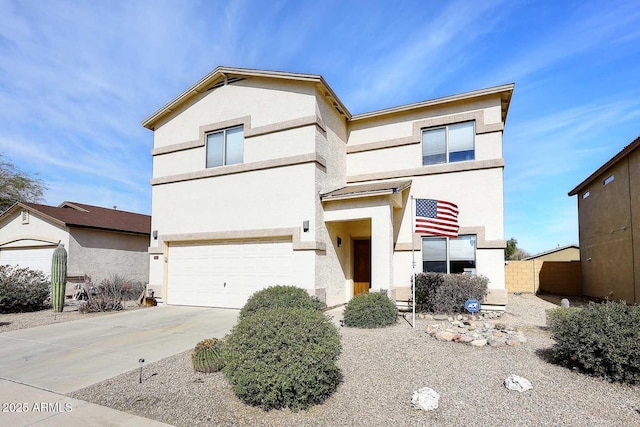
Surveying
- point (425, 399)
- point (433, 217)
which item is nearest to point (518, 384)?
point (425, 399)

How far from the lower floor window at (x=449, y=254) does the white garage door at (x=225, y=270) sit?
489 centimetres

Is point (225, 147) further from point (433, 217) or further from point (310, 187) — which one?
point (433, 217)

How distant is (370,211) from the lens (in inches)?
491

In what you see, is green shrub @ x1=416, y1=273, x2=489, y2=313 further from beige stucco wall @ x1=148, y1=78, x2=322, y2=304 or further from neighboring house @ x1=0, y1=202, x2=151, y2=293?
neighboring house @ x1=0, y1=202, x2=151, y2=293

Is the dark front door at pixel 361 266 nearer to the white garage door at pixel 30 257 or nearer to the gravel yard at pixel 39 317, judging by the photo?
the gravel yard at pixel 39 317

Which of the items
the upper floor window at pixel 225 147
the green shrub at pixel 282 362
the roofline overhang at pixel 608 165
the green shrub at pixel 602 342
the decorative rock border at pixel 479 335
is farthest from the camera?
the upper floor window at pixel 225 147

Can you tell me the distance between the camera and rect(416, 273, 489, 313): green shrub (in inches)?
454

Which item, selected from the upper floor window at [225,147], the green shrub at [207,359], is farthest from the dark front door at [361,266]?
the green shrub at [207,359]

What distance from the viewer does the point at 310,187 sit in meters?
12.7

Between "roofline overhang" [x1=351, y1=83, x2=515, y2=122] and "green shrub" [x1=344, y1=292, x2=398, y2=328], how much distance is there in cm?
752

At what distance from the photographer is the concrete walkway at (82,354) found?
16.1 feet

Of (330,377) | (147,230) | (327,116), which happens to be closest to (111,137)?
(147,230)

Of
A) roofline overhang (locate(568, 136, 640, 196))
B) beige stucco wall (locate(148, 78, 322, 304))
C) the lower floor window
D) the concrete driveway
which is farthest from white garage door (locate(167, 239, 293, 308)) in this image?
roofline overhang (locate(568, 136, 640, 196))

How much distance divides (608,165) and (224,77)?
1661cm
